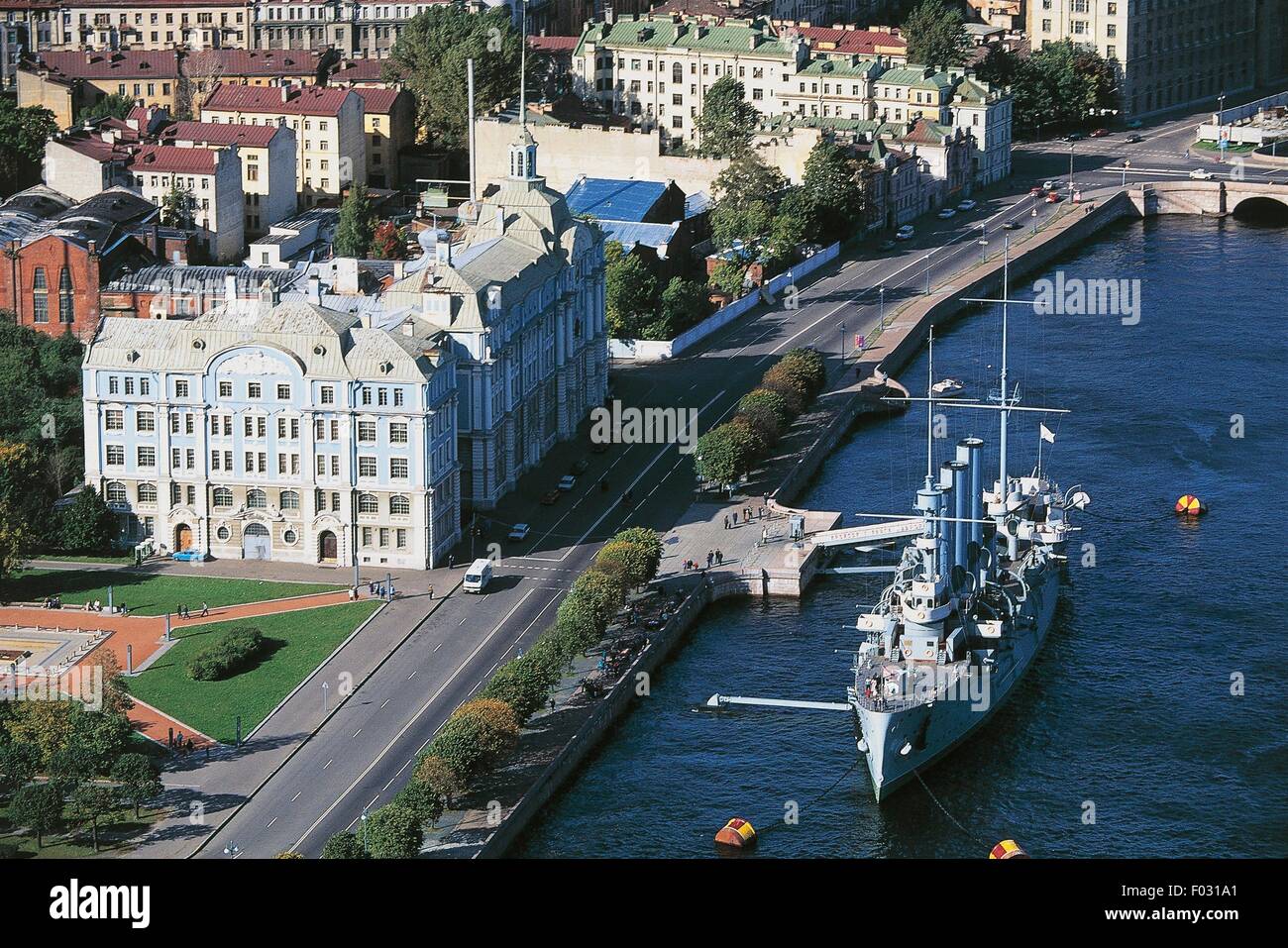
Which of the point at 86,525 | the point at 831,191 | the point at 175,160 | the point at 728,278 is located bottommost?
the point at 86,525

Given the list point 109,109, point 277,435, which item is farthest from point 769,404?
point 109,109

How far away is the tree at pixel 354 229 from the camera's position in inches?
6294

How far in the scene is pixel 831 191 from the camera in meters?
175

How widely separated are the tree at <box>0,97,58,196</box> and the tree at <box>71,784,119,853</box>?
3985 inches

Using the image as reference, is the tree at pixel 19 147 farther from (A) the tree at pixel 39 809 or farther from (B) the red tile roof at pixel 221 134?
(A) the tree at pixel 39 809

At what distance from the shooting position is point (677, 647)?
102000mm

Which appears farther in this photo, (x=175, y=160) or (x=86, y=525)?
(x=175, y=160)

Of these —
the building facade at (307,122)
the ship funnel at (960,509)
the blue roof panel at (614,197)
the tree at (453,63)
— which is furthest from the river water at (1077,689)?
the tree at (453,63)

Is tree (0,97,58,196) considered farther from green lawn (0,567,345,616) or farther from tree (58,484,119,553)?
green lawn (0,567,345,616)

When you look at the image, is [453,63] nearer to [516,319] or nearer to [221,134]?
[221,134]

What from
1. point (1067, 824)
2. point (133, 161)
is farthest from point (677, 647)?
point (133, 161)

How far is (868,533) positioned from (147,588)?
114 feet

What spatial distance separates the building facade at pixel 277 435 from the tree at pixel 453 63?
80877 millimetres

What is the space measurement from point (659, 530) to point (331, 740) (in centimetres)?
3157
